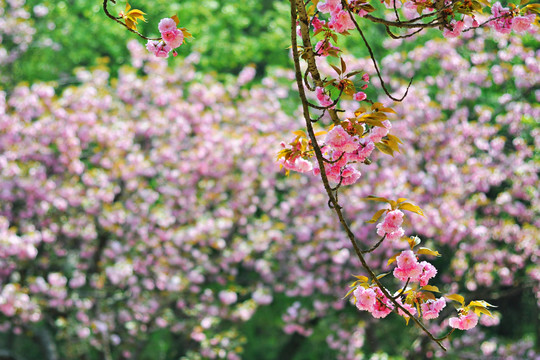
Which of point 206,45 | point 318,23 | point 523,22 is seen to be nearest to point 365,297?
point 318,23

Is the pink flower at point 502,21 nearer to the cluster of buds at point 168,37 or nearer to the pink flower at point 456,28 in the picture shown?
the pink flower at point 456,28

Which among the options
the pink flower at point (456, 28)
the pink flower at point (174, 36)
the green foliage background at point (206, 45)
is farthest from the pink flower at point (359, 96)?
the green foliage background at point (206, 45)

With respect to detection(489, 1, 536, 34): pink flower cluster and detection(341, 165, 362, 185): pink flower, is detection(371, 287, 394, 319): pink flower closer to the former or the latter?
detection(341, 165, 362, 185): pink flower

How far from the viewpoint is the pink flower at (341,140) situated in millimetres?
1840

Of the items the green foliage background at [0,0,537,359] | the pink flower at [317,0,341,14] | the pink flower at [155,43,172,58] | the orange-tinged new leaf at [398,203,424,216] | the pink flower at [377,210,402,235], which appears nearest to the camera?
the orange-tinged new leaf at [398,203,424,216]

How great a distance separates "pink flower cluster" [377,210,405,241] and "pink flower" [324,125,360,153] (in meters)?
0.31

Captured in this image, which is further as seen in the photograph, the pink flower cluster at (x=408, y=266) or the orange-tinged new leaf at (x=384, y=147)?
the pink flower cluster at (x=408, y=266)

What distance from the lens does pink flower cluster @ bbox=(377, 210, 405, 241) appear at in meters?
2.03

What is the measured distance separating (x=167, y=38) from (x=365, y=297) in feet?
3.72

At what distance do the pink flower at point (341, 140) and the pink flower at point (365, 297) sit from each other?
1.62ft

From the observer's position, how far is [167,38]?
6.97ft

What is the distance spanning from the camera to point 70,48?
40.8 feet

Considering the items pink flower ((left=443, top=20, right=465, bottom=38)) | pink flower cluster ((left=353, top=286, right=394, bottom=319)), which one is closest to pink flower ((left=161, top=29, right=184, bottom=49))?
pink flower ((left=443, top=20, right=465, bottom=38))

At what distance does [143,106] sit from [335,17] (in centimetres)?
639
